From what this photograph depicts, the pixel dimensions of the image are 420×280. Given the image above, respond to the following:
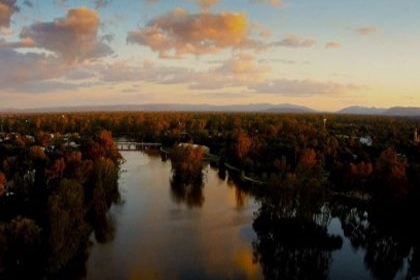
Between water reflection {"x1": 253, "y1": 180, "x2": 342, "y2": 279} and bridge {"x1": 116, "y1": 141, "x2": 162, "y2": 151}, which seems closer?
water reflection {"x1": 253, "y1": 180, "x2": 342, "y2": 279}

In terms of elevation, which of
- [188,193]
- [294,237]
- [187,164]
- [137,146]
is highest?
[187,164]

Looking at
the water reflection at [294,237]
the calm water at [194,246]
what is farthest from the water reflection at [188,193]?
the water reflection at [294,237]

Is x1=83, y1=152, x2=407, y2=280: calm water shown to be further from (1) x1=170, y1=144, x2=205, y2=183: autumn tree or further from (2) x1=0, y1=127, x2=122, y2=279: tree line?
(1) x1=170, y1=144, x2=205, y2=183: autumn tree

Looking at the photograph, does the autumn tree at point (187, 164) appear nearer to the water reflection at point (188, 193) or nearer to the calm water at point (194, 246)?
the water reflection at point (188, 193)

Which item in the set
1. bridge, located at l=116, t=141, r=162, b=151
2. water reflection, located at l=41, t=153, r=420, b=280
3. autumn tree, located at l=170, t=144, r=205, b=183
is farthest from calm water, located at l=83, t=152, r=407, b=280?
bridge, located at l=116, t=141, r=162, b=151

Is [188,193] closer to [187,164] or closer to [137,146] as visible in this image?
[187,164]

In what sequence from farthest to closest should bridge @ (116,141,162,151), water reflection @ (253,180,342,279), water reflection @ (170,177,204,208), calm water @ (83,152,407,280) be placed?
bridge @ (116,141,162,151) < water reflection @ (170,177,204,208) < water reflection @ (253,180,342,279) < calm water @ (83,152,407,280)

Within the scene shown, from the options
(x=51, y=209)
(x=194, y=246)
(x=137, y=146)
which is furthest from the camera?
(x=137, y=146)

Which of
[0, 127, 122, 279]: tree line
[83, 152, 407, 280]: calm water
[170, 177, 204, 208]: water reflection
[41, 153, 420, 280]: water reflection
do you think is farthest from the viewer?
[170, 177, 204, 208]: water reflection

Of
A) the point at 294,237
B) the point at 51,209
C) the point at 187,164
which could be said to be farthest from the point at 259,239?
the point at 187,164
